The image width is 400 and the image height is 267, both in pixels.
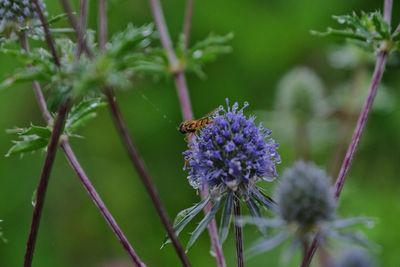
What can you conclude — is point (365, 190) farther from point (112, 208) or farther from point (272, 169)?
point (272, 169)

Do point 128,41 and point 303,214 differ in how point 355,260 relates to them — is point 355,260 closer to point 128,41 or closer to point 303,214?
point 303,214

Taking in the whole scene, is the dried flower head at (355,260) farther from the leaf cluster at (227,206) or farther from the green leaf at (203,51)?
the green leaf at (203,51)

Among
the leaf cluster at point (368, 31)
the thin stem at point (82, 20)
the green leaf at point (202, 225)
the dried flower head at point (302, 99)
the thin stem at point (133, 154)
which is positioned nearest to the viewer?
the thin stem at point (133, 154)

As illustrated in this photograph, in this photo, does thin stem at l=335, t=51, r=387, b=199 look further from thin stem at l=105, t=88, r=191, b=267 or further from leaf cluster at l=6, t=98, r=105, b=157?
leaf cluster at l=6, t=98, r=105, b=157

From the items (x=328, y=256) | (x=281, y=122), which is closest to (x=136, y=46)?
(x=328, y=256)

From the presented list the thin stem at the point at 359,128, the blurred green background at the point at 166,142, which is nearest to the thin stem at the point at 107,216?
the thin stem at the point at 359,128

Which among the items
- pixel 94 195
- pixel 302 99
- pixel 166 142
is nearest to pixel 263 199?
pixel 94 195

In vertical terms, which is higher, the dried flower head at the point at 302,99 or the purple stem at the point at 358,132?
the purple stem at the point at 358,132

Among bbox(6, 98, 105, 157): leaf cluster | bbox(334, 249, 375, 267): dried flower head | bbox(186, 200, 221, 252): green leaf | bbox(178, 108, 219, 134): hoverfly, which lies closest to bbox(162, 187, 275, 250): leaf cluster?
bbox(186, 200, 221, 252): green leaf
